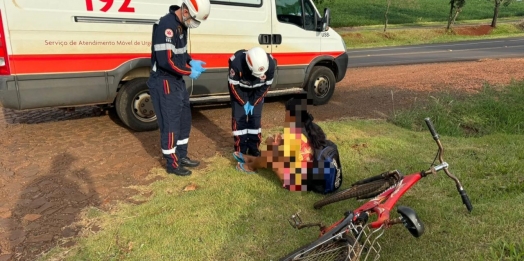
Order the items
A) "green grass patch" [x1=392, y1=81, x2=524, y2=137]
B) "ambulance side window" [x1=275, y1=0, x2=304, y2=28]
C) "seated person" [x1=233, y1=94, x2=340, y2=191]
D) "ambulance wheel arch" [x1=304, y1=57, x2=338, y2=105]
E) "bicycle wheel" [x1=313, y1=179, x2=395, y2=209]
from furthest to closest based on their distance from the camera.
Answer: "ambulance wheel arch" [x1=304, y1=57, x2=338, y2=105], "ambulance side window" [x1=275, y1=0, x2=304, y2=28], "green grass patch" [x1=392, y1=81, x2=524, y2=137], "seated person" [x1=233, y1=94, x2=340, y2=191], "bicycle wheel" [x1=313, y1=179, x2=395, y2=209]

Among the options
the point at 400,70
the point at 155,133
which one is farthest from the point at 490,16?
the point at 155,133

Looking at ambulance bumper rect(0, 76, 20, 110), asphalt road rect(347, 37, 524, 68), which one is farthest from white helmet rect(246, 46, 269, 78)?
asphalt road rect(347, 37, 524, 68)

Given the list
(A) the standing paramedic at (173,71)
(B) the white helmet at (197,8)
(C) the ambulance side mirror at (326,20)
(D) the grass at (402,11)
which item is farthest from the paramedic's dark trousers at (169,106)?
(D) the grass at (402,11)

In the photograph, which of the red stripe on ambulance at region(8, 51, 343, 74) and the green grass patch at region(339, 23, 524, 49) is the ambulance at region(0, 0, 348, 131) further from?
the green grass patch at region(339, 23, 524, 49)

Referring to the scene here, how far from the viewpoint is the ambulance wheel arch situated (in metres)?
7.74

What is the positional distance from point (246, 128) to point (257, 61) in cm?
95

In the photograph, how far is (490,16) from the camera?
39.2 meters

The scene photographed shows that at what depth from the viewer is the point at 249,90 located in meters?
4.88

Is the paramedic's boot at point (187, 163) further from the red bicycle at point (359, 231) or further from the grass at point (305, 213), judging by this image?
the red bicycle at point (359, 231)

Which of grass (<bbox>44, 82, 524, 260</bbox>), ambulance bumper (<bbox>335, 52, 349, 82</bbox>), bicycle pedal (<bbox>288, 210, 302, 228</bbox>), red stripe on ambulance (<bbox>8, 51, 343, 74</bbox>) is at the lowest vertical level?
grass (<bbox>44, 82, 524, 260</bbox>)

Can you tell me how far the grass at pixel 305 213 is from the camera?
10.3 feet

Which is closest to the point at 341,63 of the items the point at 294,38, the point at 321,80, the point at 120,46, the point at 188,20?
the point at 321,80

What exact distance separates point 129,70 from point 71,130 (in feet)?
4.41

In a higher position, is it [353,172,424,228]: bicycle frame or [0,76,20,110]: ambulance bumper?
[0,76,20,110]: ambulance bumper
